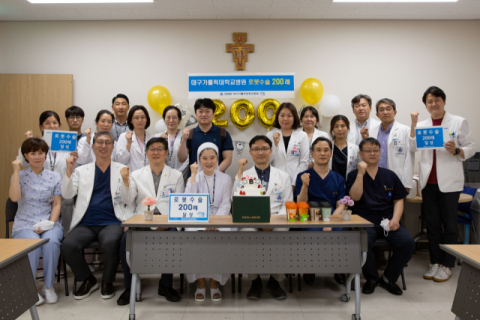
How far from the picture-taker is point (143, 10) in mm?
4324

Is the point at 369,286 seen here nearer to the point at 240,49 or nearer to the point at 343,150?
the point at 343,150

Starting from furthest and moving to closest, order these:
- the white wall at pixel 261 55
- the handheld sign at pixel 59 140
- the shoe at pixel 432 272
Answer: the white wall at pixel 261 55
the shoe at pixel 432 272
the handheld sign at pixel 59 140

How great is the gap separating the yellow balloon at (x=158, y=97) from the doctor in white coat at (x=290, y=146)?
1.70 metres

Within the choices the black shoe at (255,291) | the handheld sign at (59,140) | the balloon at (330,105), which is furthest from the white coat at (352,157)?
the handheld sign at (59,140)

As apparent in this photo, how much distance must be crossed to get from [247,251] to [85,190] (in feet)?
5.74

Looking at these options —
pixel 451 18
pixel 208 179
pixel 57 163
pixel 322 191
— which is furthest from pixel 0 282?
pixel 451 18

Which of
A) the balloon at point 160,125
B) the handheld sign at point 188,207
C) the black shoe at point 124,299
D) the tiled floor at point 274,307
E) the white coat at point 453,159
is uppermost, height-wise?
the balloon at point 160,125

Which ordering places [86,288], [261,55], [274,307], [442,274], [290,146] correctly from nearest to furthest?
[274,307] < [86,288] < [442,274] < [290,146] < [261,55]

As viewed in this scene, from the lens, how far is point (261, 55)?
4.70 metres

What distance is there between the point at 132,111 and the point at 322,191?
91.5 inches

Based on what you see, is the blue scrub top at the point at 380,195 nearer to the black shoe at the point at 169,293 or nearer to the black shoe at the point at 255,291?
the black shoe at the point at 255,291

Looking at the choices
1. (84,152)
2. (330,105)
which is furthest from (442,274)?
(84,152)

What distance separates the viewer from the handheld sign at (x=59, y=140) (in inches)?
131

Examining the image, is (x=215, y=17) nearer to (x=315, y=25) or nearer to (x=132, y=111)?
(x=315, y=25)
